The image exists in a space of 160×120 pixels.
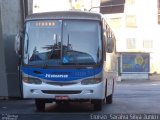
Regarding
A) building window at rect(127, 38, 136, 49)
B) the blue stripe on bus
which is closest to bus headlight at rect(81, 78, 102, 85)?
the blue stripe on bus

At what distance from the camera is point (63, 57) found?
16672 millimetres

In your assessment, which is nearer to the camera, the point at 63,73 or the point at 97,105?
the point at 63,73

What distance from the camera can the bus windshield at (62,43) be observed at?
16.7 m

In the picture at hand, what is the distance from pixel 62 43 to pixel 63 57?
0.45m

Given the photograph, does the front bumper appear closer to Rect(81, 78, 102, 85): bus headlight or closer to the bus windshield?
Rect(81, 78, 102, 85): bus headlight

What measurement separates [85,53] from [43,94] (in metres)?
1.73

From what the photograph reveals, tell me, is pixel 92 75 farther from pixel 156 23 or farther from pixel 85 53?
pixel 156 23

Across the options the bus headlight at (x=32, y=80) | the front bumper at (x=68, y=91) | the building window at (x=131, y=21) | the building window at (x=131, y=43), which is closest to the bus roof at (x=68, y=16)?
the bus headlight at (x=32, y=80)

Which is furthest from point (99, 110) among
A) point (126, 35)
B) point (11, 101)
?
point (126, 35)

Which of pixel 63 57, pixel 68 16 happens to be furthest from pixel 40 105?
pixel 68 16

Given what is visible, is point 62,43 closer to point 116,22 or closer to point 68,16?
point 68,16

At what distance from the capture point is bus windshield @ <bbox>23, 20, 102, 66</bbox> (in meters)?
16.7

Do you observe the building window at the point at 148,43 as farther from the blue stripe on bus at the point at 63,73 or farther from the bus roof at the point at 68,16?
the blue stripe on bus at the point at 63,73

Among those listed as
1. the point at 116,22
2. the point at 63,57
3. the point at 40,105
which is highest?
the point at 116,22
